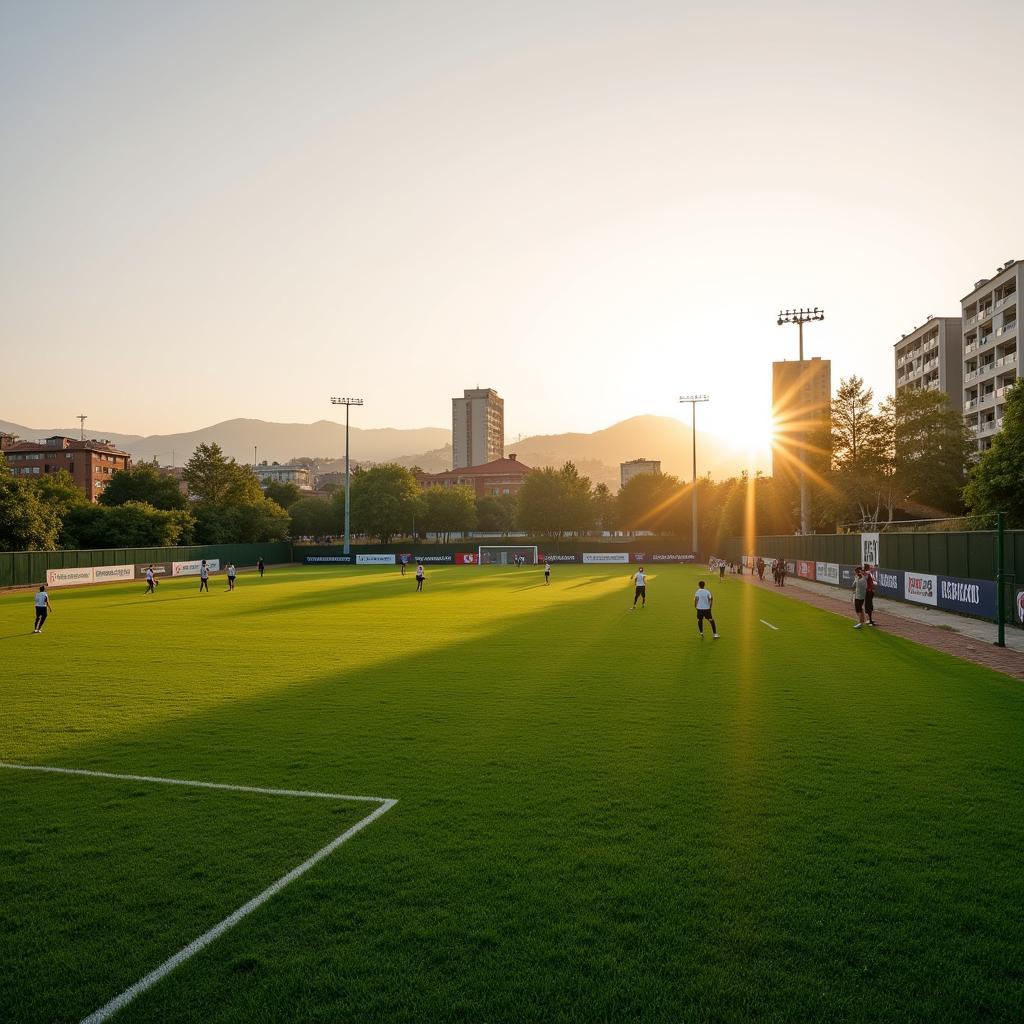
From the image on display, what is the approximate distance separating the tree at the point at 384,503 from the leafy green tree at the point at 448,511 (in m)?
7.31

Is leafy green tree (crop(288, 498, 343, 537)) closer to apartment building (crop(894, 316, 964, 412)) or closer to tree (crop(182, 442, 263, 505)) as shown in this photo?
tree (crop(182, 442, 263, 505))

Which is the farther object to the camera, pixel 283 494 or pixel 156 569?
pixel 283 494

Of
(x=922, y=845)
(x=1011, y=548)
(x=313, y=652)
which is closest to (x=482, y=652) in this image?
(x=313, y=652)

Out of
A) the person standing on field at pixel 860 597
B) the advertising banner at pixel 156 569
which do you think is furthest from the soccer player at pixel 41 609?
the advertising banner at pixel 156 569

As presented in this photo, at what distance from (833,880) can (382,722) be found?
24.3ft

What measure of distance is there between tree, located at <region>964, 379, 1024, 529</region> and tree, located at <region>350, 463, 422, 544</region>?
75.4m

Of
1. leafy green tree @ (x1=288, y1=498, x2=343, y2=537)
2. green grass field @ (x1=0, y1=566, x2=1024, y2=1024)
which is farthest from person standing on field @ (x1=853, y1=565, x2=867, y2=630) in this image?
leafy green tree @ (x1=288, y1=498, x2=343, y2=537)

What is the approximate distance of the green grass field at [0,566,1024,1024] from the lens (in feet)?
15.7

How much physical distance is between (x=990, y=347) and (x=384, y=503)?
2965 inches

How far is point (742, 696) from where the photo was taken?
13.4 meters

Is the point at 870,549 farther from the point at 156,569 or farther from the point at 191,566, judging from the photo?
the point at 191,566

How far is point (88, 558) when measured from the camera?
52.8 meters

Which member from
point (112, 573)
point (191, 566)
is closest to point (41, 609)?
point (112, 573)

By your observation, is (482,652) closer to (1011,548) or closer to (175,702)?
(175,702)
